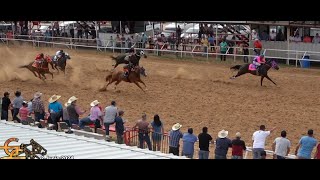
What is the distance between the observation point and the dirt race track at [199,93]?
15.8m

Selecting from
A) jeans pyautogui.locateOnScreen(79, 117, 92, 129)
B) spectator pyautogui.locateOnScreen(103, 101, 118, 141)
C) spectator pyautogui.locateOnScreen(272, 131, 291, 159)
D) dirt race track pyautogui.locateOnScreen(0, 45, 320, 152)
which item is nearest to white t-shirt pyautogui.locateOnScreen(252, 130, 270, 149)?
spectator pyautogui.locateOnScreen(272, 131, 291, 159)

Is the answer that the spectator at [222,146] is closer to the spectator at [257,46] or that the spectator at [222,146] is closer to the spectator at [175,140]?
the spectator at [175,140]

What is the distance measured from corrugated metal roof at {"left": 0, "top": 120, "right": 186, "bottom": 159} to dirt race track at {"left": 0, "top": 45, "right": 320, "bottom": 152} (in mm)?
4109

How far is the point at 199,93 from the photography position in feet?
64.0

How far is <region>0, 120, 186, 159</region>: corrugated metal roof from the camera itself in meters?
9.77

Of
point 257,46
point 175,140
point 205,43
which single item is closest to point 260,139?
point 175,140

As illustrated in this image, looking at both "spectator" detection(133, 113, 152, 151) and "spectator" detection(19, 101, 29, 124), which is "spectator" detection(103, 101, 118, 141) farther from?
"spectator" detection(19, 101, 29, 124)

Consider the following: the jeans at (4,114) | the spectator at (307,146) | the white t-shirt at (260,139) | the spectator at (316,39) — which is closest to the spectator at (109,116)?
the jeans at (4,114)

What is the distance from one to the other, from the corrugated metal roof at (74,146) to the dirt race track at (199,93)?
4109 millimetres
